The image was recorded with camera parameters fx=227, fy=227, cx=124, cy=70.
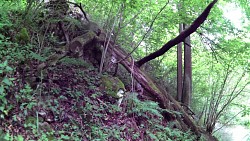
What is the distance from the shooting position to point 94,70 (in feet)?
20.3

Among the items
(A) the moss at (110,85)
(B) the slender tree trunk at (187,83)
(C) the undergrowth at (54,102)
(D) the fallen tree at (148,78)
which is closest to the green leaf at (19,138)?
(C) the undergrowth at (54,102)

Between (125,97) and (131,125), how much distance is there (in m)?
0.79

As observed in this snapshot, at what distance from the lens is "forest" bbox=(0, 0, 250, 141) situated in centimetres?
380

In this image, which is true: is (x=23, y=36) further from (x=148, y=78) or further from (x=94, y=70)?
(x=148, y=78)

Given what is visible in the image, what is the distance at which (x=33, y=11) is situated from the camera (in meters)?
4.86

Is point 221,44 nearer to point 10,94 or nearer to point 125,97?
point 125,97

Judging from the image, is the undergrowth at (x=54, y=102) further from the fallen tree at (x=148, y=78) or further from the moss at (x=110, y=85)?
the fallen tree at (x=148, y=78)

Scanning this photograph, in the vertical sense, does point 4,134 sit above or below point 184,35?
below

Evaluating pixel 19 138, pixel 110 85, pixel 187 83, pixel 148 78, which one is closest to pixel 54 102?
pixel 19 138

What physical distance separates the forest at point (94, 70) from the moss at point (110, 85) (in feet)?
0.08

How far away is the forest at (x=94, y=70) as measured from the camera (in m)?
3.80

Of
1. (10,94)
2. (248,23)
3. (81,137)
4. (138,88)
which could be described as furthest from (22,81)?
(248,23)

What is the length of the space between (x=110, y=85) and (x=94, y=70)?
73 cm

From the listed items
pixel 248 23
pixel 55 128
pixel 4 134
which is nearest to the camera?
pixel 4 134
